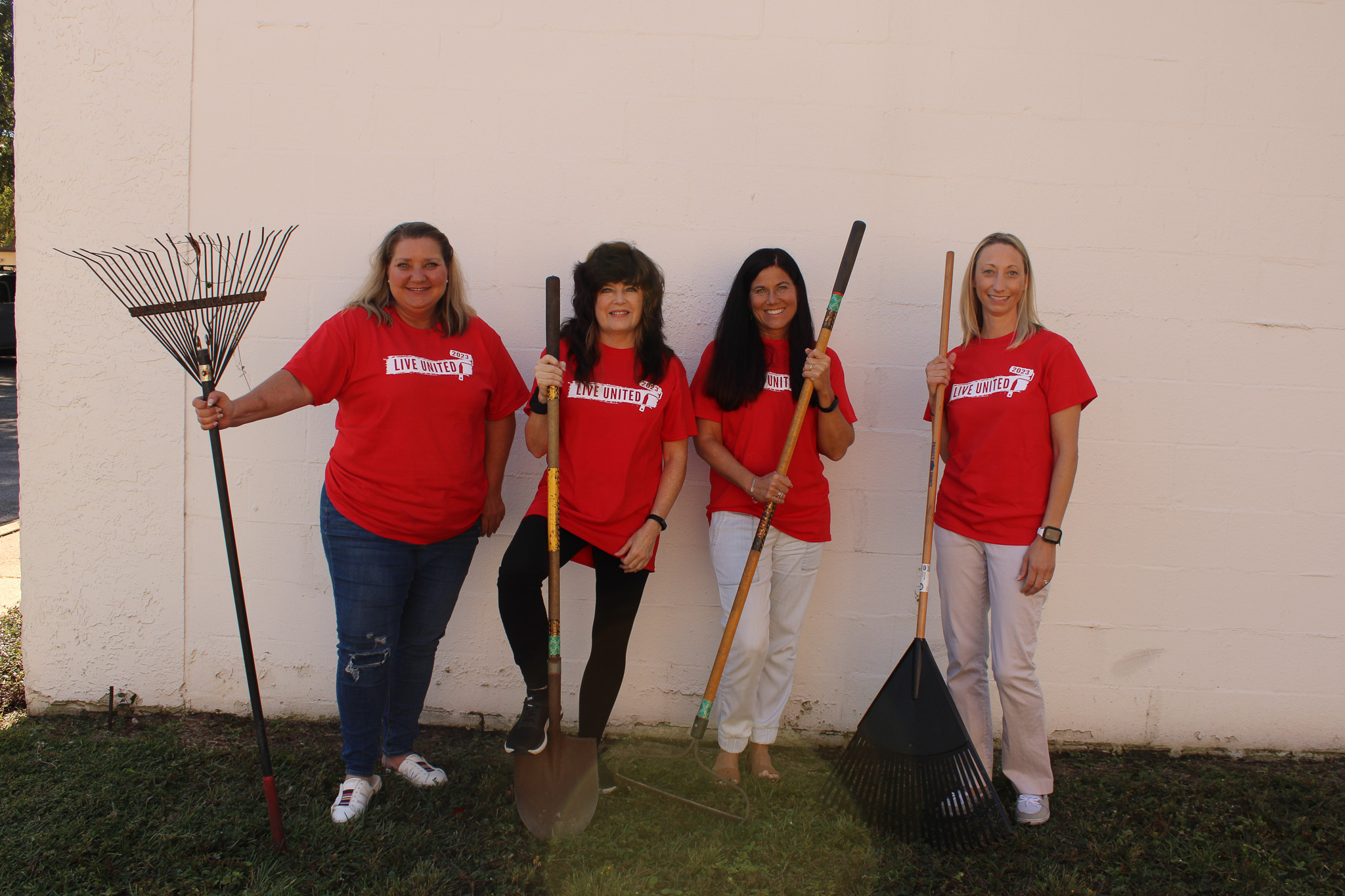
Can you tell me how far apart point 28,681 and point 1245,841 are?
179 inches

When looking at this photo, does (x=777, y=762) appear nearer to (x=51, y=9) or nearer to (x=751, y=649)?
(x=751, y=649)

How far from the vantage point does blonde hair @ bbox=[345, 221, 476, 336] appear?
2.50 meters

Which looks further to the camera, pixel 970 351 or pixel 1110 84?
pixel 1110 84

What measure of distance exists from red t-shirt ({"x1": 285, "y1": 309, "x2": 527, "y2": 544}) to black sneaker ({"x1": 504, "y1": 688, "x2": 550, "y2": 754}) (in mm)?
618

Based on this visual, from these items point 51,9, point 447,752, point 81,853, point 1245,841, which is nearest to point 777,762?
point 447,752

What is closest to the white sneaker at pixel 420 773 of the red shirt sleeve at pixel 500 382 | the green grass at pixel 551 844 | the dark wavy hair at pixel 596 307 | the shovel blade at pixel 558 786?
the green grass at pixel 551 844

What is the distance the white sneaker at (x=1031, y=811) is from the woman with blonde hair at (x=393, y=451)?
2.08 m

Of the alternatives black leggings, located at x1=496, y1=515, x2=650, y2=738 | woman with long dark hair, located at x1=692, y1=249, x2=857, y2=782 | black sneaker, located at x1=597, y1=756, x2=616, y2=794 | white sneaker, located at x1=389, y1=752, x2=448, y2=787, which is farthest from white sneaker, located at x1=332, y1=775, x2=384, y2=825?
woman with long dark hair, located at x1=692, y1=249, x2=857, y2=782

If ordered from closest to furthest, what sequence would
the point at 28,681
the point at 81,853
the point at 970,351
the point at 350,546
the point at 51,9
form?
1. the point at 81,853
2. the point at 350,546
3. the point at 970,351
4. the point at 51,9
5. the point at 28,681

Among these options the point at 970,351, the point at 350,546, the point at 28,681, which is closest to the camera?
the point at 350,546

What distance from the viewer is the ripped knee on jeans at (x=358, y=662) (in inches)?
99.6

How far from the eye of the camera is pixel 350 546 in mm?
2490

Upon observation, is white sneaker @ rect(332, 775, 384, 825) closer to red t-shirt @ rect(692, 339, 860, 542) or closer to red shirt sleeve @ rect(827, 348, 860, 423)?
red t-shirt @ rect(692, 339, 860, 542)

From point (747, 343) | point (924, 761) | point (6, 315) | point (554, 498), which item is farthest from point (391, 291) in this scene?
point (6, 315)
